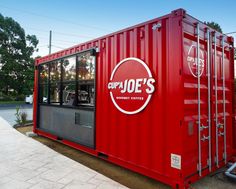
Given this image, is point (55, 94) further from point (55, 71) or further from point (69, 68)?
point (69, 68)

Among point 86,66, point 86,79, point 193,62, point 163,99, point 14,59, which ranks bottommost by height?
point 163,99

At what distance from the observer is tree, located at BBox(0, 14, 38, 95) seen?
2478 centimetres

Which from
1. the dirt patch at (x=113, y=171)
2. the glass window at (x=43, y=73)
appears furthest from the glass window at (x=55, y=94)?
the dirt patch at (x=113, y=171)

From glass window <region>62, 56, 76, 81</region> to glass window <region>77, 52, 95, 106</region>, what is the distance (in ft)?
0.89

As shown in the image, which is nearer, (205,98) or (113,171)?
(205,98)

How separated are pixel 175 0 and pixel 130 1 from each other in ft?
9.80

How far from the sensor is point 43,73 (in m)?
6.61

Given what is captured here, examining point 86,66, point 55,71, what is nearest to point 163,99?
point 86,66

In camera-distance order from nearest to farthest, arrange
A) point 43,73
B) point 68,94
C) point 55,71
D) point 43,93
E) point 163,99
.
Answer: point 163,99 → point 68,94 → point 55,71 → point 43,73 → point 43,93

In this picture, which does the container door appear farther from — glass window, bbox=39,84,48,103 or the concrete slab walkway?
glass window, bbox=39,84,48,103

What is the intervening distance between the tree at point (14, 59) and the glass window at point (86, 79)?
24320 mm

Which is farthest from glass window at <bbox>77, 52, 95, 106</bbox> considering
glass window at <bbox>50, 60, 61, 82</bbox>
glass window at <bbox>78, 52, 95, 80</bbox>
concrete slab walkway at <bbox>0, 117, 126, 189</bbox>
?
concrete slab walkway at <bbox>0, 117, 126, 189</bbox>

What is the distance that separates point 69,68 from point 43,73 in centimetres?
198

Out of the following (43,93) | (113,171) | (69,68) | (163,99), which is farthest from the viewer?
(43,93)
